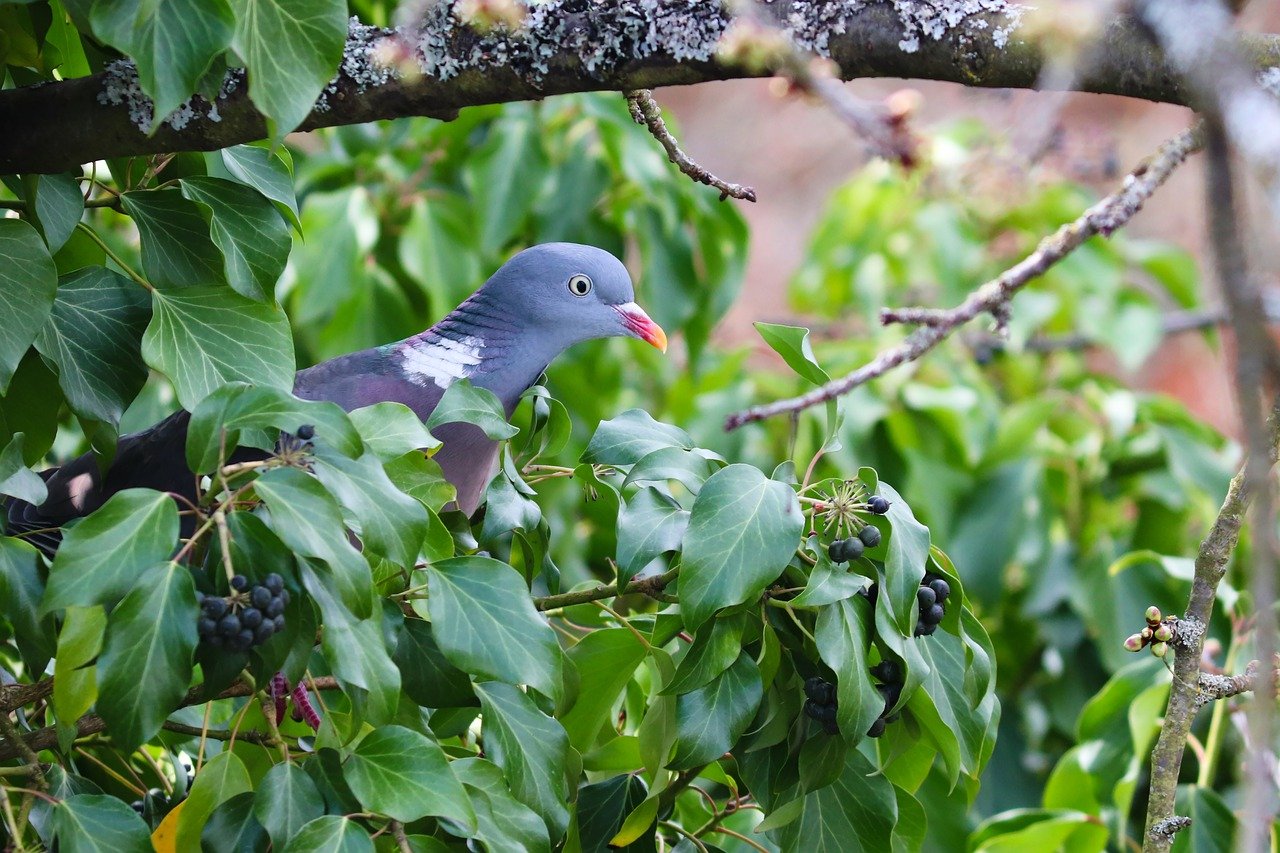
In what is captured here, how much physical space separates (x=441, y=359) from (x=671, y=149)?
546mm

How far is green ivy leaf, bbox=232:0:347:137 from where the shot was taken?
3.03 ft

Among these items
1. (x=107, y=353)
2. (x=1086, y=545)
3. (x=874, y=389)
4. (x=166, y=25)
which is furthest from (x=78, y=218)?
(x=1086, y=545)

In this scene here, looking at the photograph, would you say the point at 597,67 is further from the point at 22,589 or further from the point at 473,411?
the point at 22,589

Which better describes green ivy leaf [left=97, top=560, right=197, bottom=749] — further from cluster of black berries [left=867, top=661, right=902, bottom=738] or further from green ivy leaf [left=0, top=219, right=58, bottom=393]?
cluster of black berries [left=867, top=661, right=902, bottom=738]

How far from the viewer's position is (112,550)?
2.88ft

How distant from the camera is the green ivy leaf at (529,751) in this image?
3.55 ft

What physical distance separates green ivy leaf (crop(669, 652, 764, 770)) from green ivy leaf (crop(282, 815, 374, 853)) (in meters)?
0.28

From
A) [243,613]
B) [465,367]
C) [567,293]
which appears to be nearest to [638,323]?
[567,293]

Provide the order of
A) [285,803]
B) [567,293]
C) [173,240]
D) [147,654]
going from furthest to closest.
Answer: [567,293], [173,240], [285,803], [147,654]

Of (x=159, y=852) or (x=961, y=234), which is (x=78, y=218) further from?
(x=961, y=234)

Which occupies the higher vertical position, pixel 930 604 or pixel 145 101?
pixel 145 101

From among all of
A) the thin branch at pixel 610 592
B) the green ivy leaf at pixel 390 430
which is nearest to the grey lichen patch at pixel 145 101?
the green ivy leaf at pixel 390 430

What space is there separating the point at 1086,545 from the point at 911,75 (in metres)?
2.24

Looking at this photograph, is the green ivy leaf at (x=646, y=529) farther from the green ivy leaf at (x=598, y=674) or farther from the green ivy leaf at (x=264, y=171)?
the green ivy leaf at (x=264, y=171)
